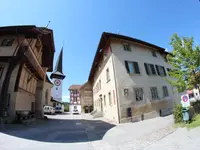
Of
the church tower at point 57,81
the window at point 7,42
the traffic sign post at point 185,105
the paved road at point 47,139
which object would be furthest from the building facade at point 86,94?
the traffic sign post at point 185,105

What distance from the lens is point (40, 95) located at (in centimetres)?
1909

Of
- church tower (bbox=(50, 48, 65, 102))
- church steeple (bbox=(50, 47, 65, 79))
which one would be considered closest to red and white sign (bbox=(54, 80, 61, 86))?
church tower (bbox=(50, 48, 65, 102))

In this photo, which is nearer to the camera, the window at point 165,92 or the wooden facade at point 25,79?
the wooden facade at point 25,79

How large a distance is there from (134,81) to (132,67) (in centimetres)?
169

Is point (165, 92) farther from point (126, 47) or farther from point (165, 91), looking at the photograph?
point (126, 47)

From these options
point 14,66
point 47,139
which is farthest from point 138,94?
point 14,66

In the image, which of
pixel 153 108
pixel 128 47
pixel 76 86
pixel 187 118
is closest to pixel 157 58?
pixel 128 47

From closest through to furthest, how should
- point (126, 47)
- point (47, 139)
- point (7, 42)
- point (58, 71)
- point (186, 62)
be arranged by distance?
point (47, 139) < point (186, 62) < point (7, 42) < point (126, 47) < point (58, 71)

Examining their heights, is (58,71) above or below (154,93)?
above

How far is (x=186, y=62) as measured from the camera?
32.9 ft

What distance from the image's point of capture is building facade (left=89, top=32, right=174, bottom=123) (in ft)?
42.5

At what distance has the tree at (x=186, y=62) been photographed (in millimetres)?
9758

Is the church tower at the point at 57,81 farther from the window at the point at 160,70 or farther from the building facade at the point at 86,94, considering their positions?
the window at the point at 160,70

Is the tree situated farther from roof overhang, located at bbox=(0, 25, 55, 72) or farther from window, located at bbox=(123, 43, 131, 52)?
roof overhang, located at bbox=(0, 25, 55, 72)
